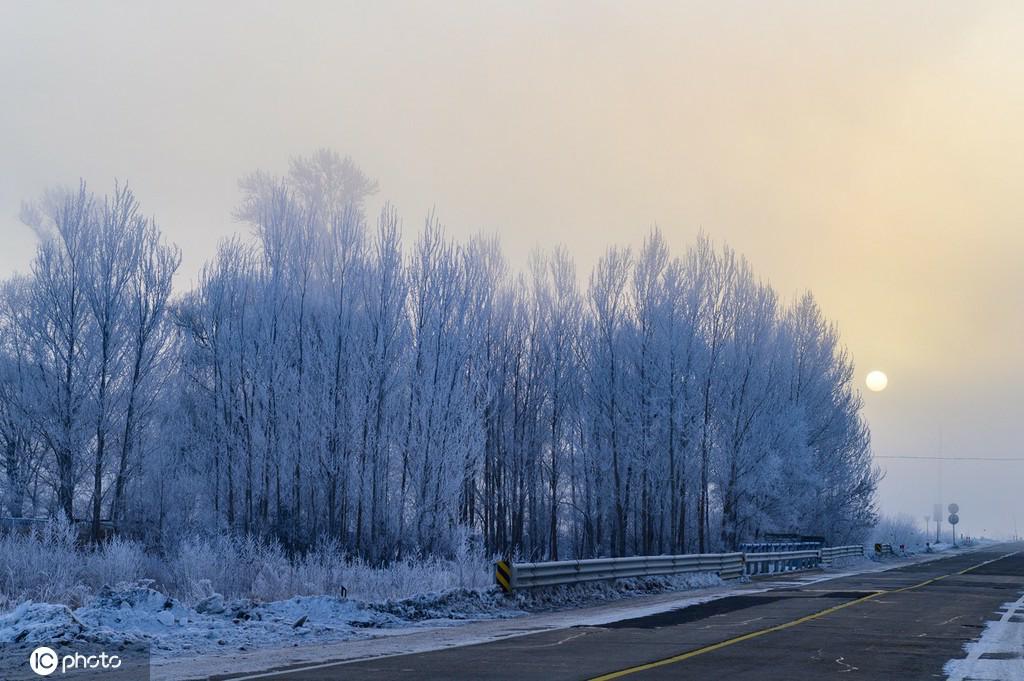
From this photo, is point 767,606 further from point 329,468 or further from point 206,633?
point 329,468

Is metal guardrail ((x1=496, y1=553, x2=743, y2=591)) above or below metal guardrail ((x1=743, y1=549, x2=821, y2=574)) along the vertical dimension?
above

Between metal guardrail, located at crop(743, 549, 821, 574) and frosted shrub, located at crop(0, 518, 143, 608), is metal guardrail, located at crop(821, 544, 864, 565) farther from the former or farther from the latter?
frosted shrub, located at crop(0, 518, 143, 608)

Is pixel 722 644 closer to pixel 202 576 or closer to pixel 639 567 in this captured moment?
pixel 202 576

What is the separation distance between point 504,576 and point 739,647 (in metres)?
7.74

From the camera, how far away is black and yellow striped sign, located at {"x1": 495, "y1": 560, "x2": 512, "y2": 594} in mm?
21953

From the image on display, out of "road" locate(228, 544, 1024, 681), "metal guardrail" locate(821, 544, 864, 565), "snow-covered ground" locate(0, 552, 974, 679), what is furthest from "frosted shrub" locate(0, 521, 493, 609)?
"metal guardrail" locate(821, 544, 864, 565)

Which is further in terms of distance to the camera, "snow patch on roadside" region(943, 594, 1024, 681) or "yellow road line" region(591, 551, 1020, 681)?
"snow patch on roadside" region(943, 594, 1024, 681)

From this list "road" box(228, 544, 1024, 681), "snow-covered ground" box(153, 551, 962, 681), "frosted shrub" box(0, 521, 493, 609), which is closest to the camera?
"road" box(228, 544, 1024, 681)

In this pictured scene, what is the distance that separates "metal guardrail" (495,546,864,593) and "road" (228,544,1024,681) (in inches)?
114

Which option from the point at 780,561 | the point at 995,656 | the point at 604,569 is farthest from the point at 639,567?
the point at 780,561

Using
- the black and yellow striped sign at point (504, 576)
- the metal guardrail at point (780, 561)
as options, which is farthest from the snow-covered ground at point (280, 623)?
the metal guardrail at point (780, 561)

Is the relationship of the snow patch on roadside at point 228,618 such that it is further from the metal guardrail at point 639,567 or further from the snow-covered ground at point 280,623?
the metal guardrail at point 639,567

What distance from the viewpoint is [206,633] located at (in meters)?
15.1

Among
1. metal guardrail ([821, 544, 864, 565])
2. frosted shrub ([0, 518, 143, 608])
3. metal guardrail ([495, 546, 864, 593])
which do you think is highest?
frosted shrub ([0, 518, 143, 608])
